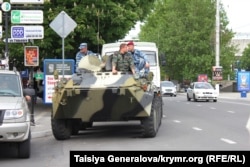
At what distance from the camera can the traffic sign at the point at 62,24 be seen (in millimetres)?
16594

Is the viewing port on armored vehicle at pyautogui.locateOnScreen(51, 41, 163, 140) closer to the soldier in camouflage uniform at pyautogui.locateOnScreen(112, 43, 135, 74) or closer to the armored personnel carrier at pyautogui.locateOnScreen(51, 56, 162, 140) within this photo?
the armored personnel carrier at pyautogui.locateOnScreen(51, 56, 162, 140)

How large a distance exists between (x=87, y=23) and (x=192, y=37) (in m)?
43.9

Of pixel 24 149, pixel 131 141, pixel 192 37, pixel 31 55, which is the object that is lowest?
pixel 131 141

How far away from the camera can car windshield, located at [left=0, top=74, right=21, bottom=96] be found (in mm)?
11648

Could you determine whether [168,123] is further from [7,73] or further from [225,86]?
[225,86]

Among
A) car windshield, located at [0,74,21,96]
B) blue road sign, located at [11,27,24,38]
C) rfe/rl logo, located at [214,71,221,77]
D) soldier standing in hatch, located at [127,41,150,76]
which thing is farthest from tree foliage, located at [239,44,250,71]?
car windshield, located at [0,74,21,96]

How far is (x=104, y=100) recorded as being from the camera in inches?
516

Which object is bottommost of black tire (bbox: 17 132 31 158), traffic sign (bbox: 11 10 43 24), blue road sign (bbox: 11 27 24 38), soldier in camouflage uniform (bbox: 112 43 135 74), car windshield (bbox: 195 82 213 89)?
black tire (bbox: 17 132 31 158)

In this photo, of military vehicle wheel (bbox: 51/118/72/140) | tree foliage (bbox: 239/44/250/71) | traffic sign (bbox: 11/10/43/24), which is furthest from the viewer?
tree foliage (bbox: 239/44/250/71)

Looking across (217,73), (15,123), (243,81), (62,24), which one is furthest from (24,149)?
(243,81)

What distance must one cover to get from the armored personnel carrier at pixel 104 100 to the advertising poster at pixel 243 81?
121ft

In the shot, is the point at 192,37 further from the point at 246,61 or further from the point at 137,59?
the point at 137,59

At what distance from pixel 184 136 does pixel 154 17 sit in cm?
6488

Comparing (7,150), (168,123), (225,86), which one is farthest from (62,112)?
(225,86)
